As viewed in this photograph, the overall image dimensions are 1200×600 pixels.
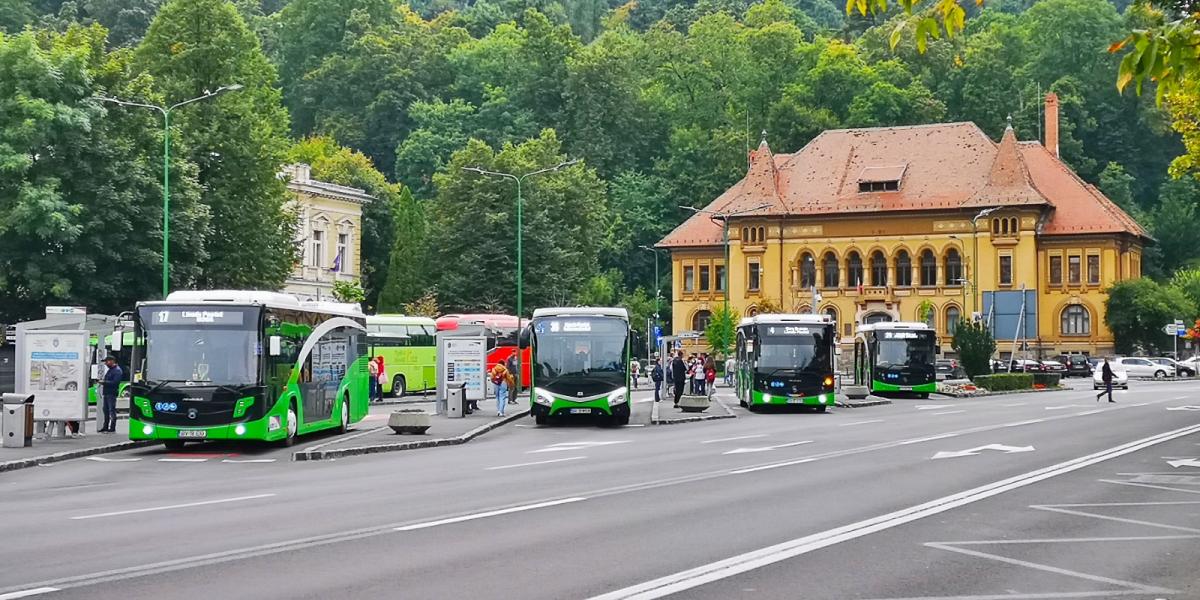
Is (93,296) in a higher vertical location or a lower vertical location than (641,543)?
higher

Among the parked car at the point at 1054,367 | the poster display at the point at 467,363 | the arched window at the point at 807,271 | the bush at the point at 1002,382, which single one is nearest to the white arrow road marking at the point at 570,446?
the poster display at the point at 467,363

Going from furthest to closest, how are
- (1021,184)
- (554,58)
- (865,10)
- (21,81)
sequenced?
1. (554,58)
2. (1021,184)
3. (21,81)
4. (865,10)

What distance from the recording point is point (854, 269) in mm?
107062

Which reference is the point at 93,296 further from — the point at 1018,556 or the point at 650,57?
the point at 650,57

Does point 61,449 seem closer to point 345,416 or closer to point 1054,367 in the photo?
point 345,416

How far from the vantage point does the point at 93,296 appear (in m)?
55.2

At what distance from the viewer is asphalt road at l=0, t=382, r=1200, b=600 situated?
498 inches

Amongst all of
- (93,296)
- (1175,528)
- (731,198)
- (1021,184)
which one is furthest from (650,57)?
(1175,528)

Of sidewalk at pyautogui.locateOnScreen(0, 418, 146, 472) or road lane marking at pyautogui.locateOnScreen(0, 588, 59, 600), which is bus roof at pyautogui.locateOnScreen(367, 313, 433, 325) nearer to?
sidewalk at pyautogui.locateOnScreen(0, 418, 146, 472)

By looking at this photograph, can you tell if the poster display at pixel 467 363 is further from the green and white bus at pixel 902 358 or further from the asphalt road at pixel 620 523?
the green and white bus at pixel 902 358

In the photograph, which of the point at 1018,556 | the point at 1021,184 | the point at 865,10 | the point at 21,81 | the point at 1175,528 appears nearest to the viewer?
the point at 865,10

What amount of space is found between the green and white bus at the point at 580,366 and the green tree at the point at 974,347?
1382 inches

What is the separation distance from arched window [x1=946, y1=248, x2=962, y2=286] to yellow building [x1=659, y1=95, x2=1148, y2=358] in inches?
3.0

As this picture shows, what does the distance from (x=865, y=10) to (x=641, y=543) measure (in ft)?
17.8
